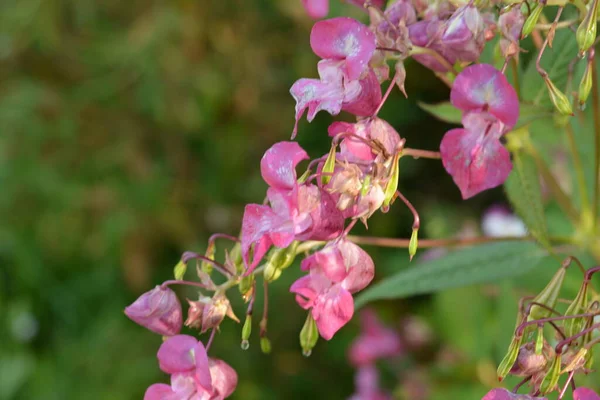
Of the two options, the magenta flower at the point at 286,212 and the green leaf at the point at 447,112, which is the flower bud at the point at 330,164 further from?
the green leaf at the point at 447,112

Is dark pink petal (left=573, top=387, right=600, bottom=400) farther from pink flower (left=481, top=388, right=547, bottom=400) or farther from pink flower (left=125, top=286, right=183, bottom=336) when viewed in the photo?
pink flower (left=125, top=286, right=183, bottom=336)

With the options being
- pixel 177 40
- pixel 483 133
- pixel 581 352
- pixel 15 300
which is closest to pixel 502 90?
pixel 483 133

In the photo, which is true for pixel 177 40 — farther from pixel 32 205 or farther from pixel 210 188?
pixel 32 205

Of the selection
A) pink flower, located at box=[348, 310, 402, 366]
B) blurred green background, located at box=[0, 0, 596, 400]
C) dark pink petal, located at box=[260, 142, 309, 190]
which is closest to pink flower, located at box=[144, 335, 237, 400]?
dark pink petal, located at box=[260, 142, 309, 190]

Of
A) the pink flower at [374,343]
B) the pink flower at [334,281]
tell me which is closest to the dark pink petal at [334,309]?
the pink flower at [334,281]

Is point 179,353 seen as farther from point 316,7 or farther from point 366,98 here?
point 316,7
